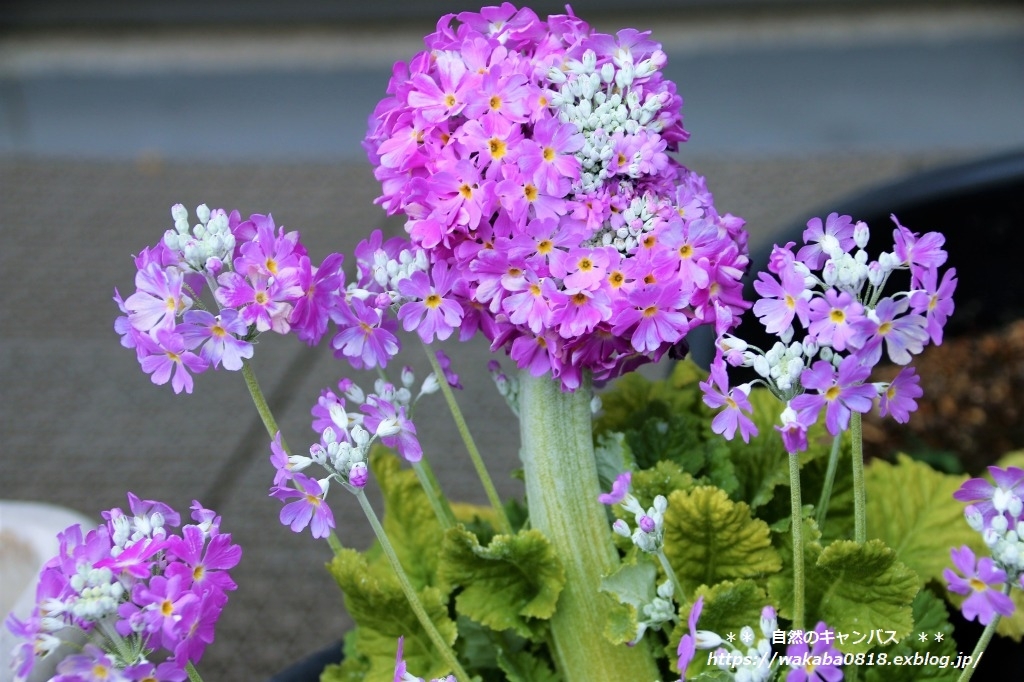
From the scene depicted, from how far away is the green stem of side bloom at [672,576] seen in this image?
662 millimetres

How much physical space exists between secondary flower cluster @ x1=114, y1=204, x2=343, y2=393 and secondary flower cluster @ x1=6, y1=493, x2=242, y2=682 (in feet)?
0.28

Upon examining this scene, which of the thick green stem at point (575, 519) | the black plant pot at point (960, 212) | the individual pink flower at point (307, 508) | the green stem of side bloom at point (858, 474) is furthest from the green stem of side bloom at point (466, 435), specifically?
the black plant pot at point (960, 212)

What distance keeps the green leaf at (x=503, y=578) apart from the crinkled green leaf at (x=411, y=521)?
9 cm

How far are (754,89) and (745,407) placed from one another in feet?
7.01

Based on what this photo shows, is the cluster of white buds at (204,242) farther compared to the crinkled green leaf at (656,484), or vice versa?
the crinkled green leaf at (656,484)

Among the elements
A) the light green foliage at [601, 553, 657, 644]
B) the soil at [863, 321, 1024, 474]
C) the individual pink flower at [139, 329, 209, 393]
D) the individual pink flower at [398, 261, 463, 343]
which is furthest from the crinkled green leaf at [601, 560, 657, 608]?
the soil at [863, 321, 1024, 474]

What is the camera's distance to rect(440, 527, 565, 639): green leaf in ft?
2.47

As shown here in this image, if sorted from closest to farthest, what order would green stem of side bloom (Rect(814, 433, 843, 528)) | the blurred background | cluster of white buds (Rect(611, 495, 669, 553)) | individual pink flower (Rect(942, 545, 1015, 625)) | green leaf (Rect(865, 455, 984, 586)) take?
1. individual pink flower (Rect(942, 545, 1015, 625))
2. cluster of white buds (Rect(611, 495, 669, 553))
3. green stem of side bloom (Rect(814, 433, 843, 528))
4. green leaf (Rect(865, 455, 984, 586))
5. the blurred background

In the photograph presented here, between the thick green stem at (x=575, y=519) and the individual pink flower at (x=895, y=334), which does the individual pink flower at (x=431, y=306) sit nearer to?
A: the thick green stem at (x=575, y=519)

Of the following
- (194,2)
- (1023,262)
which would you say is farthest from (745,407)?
(194,2)

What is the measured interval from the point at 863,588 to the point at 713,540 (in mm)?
102

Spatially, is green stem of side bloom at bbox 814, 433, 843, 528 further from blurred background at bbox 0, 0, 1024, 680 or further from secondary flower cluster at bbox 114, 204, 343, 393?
blurred background at bbox 0, 0, 1024, 680

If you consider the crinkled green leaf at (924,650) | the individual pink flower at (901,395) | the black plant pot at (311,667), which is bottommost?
the black plant pot at (311,667)

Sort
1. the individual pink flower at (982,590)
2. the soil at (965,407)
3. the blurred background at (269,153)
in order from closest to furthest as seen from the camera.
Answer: the individual pink flower at (982,590), the soil at (965,407), the blurred background at (269,153)
